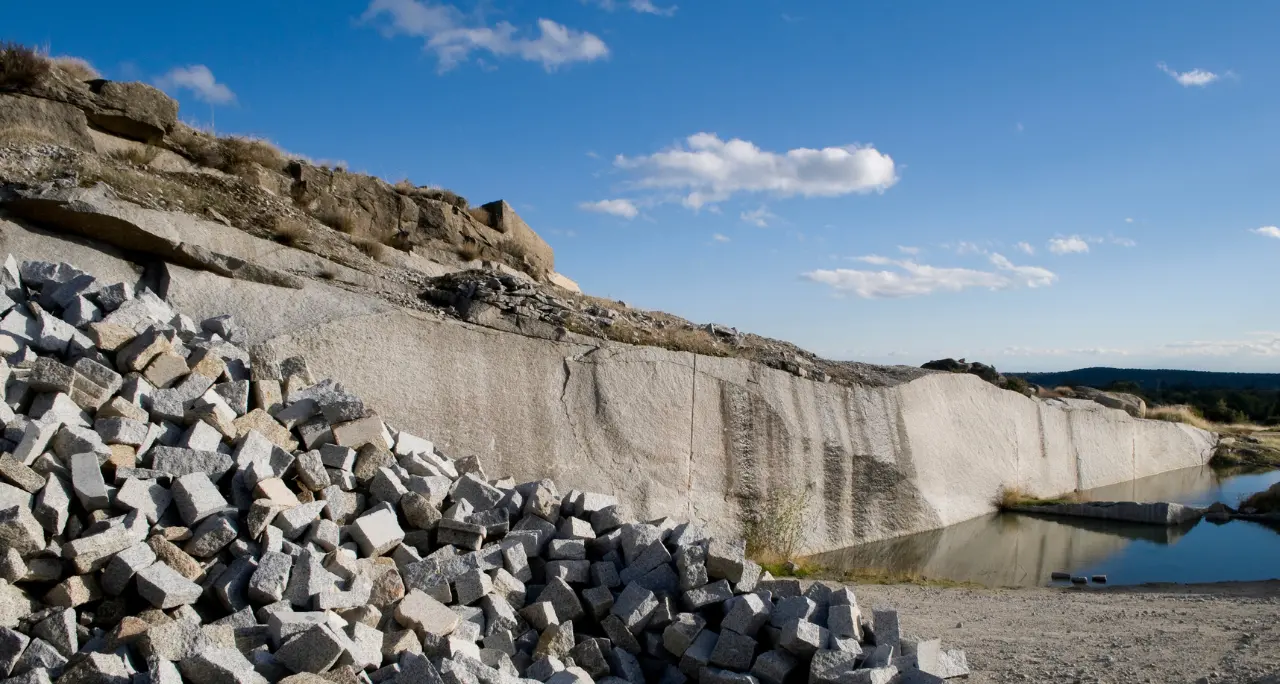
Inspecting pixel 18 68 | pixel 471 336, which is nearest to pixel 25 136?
pixel 18 68

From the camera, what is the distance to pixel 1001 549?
10.1 meters

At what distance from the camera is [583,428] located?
25.0ft

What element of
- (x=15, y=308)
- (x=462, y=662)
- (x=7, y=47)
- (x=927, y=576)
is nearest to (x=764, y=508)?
(x=927, y=576)

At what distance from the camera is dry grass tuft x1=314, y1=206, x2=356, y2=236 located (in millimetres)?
8734

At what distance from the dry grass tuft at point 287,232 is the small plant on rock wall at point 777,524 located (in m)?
4.79

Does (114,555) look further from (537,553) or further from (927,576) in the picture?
(927,576)

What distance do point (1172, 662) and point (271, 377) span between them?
16.7 feet

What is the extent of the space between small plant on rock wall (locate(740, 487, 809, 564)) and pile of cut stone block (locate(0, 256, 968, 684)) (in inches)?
144

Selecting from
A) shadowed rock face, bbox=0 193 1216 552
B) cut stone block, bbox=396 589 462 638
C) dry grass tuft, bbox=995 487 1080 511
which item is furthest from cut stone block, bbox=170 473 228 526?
dry grass tuft, bbox=995 487 1080 511

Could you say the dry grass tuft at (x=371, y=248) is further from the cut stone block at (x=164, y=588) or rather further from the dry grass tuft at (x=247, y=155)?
the cut stone block at (x=164, y=588)

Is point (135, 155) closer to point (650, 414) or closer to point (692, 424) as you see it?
point (650, 414)

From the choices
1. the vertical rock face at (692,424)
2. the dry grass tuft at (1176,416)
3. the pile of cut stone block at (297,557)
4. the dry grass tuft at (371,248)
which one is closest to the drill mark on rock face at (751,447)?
the vertical rock face at (692,424)

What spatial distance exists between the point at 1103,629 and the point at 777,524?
11.7 feet

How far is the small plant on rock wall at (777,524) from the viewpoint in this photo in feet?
27.2
